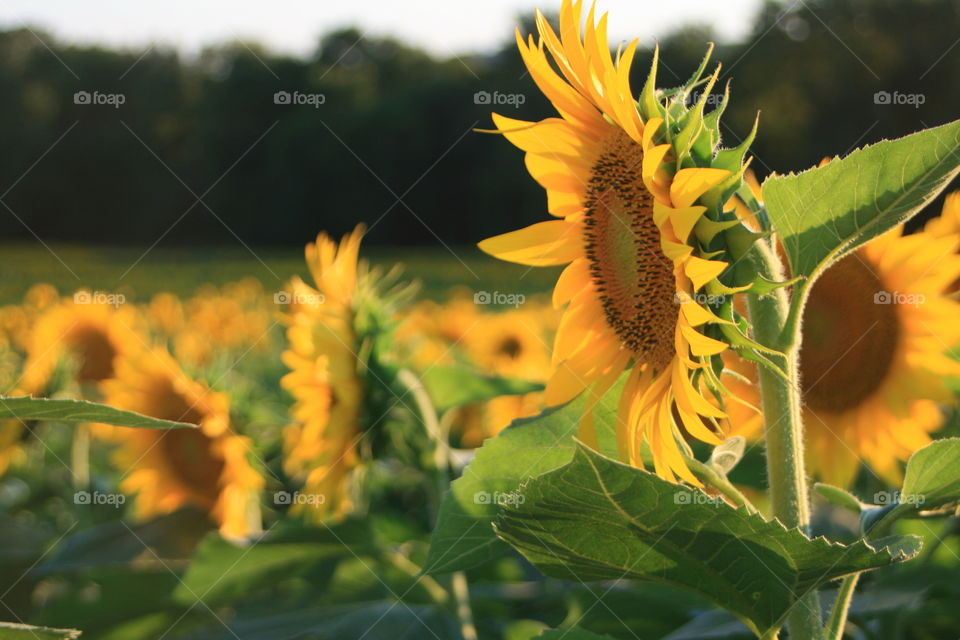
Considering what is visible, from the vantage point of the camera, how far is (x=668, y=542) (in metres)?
0.53

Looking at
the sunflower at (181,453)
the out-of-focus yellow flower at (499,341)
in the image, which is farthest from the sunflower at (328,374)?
the out-of-focus yellow flower at (499,341)

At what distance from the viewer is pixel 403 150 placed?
22922 millimetres

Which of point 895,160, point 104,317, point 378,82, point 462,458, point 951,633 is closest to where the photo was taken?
point 895,160

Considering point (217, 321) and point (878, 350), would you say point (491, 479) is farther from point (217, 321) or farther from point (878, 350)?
point (217, 321)

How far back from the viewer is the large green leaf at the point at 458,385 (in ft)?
4.01

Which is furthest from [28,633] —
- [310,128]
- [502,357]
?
[310,128]

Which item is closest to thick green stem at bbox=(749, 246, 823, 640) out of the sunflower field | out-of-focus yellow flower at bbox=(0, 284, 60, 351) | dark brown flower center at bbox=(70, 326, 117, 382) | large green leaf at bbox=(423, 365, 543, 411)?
the sunflower field

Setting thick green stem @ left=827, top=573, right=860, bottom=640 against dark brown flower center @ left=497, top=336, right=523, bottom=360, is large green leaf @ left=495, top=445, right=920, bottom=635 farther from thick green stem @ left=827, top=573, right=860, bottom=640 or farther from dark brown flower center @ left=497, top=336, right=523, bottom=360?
dark brown flower center @ left=497, top=336, right=523, bottom=360

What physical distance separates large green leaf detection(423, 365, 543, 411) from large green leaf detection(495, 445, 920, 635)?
64cm

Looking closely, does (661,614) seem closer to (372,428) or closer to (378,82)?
(372,428)

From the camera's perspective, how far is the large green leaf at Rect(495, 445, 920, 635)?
488 mm

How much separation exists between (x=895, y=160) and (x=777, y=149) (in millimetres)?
16361

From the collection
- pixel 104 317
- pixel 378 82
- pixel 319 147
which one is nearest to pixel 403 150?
pixel 319 147

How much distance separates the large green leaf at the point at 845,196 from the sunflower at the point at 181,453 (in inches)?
48.3
